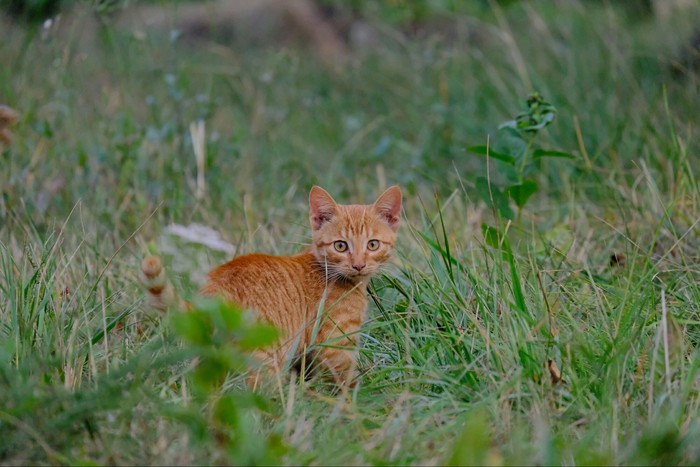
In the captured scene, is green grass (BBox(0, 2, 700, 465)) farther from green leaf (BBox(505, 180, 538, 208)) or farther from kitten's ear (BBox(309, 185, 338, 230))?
kitten's ear (BBox(309, 185, 338, 230))

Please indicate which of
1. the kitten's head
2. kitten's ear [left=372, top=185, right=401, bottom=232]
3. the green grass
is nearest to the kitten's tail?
the green grass

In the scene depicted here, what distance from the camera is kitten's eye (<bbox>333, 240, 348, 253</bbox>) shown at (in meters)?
3.19

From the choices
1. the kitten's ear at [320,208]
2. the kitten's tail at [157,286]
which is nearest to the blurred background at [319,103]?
the kitten's ear at [320,208]

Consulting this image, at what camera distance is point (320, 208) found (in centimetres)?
331

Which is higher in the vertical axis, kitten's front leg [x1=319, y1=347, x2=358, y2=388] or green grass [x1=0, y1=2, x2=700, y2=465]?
green grass [x1=0, y1=2, x2=700, y2=465]

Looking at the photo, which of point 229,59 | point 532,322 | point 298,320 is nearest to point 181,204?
point 298,320

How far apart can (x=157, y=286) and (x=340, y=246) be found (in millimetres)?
928

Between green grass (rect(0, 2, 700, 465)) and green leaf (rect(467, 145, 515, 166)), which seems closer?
green grass (rect(0, 2, 700, 465))

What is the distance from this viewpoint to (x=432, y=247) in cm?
321

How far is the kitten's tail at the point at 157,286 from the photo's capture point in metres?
2.32

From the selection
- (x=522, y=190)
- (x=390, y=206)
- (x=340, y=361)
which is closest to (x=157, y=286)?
(x=340, y=361)

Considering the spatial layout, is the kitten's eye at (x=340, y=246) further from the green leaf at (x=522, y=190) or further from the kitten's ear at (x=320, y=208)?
the green leaf at (x=522, y=190)

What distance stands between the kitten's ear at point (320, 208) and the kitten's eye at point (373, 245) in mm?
181

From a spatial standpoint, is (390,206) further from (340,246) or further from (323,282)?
(323,282)
